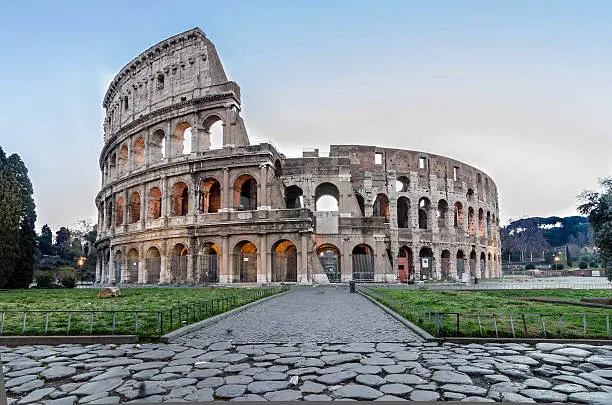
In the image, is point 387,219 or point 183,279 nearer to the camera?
point 183,279

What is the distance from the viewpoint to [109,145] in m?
42.3

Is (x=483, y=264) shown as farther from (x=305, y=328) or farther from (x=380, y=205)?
(x=305, y=328)

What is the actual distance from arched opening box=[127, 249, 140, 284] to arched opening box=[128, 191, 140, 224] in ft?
9.13

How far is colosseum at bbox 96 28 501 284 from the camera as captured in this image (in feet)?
102

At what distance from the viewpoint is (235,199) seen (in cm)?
3200

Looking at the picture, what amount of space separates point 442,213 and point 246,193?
2022 centimetres

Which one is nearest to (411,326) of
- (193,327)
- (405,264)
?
(193,327)

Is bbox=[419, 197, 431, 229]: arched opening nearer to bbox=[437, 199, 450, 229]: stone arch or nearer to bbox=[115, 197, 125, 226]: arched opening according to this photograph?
bbox=[437, 199, 450, 229]: stone arch

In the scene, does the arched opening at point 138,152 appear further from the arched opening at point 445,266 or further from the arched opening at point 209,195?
the arched opening at point 445,266

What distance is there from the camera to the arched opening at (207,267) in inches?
1253

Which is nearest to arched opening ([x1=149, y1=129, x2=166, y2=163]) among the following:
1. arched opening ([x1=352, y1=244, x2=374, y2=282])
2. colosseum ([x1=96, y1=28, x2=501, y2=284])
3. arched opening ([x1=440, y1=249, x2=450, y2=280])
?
colosseum ([x1=96, y1=28, x2=501, y2=284])

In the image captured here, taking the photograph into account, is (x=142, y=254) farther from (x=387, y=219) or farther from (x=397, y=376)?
(x=397, y=376)

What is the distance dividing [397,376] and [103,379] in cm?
353

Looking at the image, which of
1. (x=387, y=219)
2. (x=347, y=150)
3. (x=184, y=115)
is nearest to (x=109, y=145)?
(x=184, y=115)
